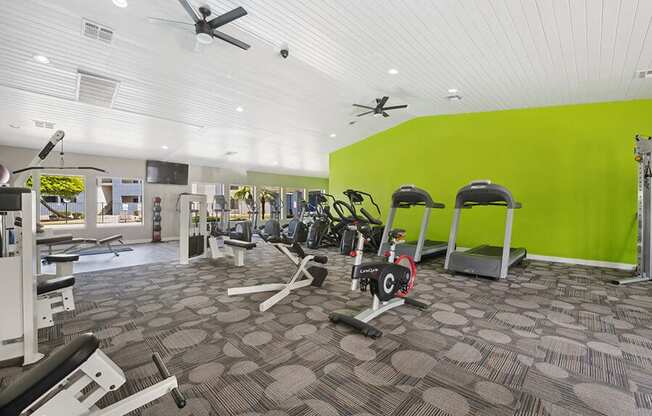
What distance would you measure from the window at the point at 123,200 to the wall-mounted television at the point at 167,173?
1.38 feet

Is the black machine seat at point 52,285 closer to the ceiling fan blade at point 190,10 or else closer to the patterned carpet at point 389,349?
the patterned carpet at point 389,349

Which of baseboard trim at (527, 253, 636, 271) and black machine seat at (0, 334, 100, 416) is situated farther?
baseboard trim at (527, 253, 636, 271)

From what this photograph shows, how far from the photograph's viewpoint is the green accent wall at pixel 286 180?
12.5 metres

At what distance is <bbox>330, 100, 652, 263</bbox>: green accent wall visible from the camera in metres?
5.21

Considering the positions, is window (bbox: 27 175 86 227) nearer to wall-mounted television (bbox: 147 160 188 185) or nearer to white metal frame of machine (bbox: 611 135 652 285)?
wall-mounted television (bbox: 147 160 188 185)

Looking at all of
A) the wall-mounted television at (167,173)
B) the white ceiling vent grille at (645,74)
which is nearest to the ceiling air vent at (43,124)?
the wall-mounted television at (167,173)

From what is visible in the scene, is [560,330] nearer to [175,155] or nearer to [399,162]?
[399,162]

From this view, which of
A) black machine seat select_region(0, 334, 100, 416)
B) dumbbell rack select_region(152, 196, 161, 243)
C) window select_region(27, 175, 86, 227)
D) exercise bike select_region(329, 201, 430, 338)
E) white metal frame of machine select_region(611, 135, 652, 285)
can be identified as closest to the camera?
black machine seat select_region(0, 334, 100, 416)

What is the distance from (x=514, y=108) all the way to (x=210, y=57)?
6162mm

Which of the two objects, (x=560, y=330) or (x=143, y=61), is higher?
(x=143, y=61)

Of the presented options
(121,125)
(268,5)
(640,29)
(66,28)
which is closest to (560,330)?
(640,29)

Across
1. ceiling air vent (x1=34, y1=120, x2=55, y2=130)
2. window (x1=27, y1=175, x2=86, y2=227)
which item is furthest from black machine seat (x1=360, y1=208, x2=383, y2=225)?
window (x1=27, y1=175, x2=86, y2=227)

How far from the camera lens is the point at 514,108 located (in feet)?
20.2

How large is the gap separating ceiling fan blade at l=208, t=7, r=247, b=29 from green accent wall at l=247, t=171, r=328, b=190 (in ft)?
31.0
